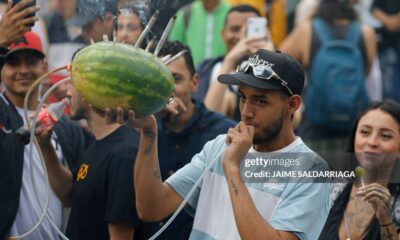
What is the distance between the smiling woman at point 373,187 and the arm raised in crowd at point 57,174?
2002 mm

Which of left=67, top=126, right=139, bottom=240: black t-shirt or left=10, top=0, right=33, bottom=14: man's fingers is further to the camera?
left=67, top=126, right=139, bottom=240: black t-shirt

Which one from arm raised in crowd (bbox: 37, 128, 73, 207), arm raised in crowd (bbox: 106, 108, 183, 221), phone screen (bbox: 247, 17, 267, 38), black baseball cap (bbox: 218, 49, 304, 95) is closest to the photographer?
black baseball cap (bbox: 218, 49, 304, 95)

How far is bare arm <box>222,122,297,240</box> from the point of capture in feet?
17.9

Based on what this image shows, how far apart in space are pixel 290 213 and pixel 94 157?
1.87m

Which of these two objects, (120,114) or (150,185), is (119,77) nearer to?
(120,114)

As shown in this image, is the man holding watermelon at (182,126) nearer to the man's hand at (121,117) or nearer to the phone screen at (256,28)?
the phone screen at (256,28)

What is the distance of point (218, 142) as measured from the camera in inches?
241

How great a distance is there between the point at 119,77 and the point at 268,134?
89 centimetres

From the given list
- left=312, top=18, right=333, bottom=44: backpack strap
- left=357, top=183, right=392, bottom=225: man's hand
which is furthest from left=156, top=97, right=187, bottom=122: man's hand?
left=312, top=18, right=333, bottom=44: backpack strap

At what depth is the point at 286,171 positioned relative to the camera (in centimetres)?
571

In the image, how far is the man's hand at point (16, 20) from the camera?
650 cm

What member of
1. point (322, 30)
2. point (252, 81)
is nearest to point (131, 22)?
point (252, 81)

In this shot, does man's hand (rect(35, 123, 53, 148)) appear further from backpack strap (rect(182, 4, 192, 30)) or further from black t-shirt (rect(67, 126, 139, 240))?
backpack strap (rect(182, 4, 192, 30))

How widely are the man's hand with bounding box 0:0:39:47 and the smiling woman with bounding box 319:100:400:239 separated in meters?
1.96
